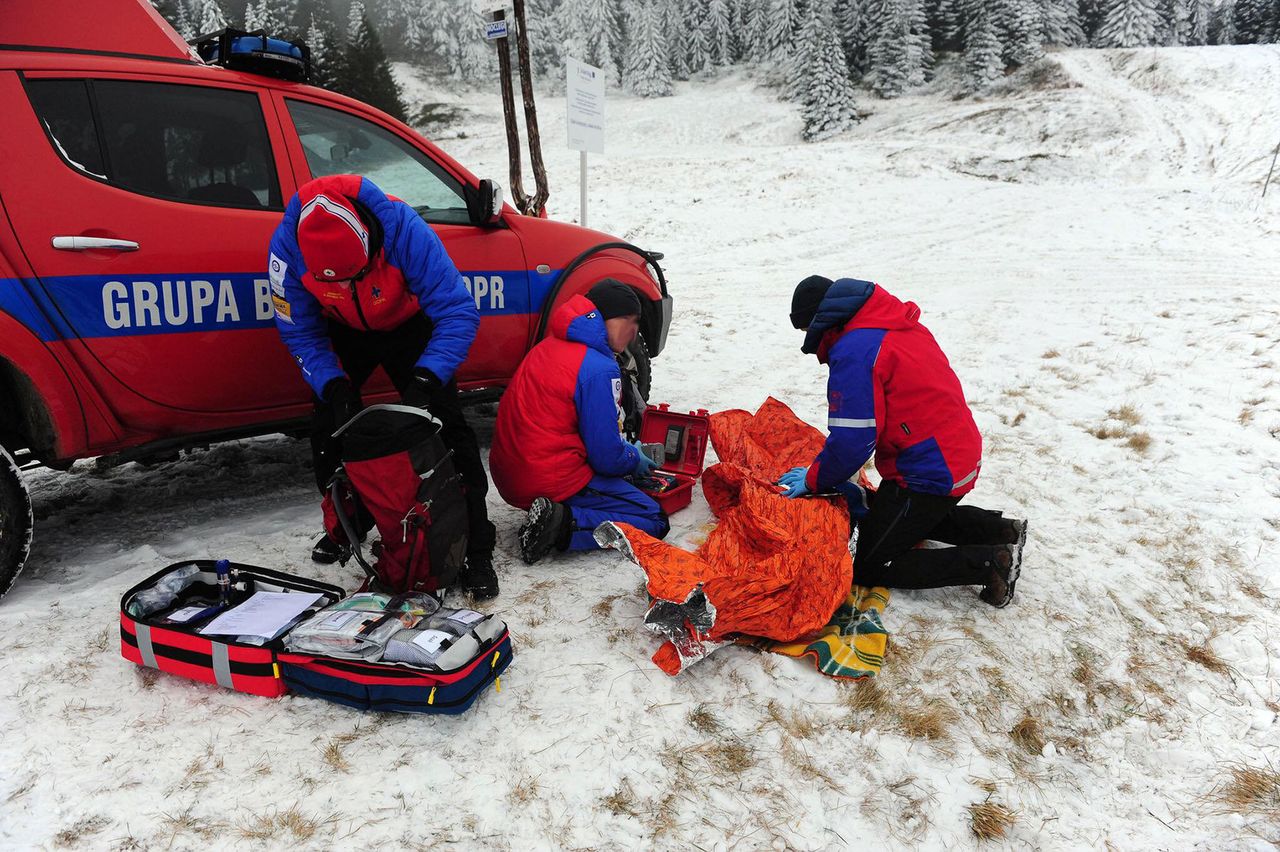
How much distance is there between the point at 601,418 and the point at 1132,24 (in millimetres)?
43413

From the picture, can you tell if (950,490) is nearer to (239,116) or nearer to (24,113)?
(239,116)

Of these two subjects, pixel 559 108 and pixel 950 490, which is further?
pixel 559 108

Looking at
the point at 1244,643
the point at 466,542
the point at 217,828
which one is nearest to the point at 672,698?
the point at 466,542

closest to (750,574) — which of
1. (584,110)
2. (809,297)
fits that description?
(809,297)

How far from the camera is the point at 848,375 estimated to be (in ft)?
9.34

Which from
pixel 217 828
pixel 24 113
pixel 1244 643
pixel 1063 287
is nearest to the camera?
pixel 217 828

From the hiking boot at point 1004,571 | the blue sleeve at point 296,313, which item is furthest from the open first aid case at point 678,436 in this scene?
the blue sleeve at point 296,313

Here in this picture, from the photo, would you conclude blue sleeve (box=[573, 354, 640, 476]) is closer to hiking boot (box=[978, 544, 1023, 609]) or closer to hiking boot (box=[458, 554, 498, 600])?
hiking boot (box=[458, 554, 498, 600])

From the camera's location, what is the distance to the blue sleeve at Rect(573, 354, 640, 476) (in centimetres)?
320

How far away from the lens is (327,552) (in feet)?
10.6

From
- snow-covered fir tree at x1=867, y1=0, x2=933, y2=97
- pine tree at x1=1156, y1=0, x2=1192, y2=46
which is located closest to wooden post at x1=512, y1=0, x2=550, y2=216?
snow-covered fir tree at x1=867, y1=0, x2=933, y2=97

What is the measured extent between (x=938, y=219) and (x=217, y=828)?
1487cm

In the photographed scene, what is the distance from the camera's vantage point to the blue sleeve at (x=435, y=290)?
2.92 metres

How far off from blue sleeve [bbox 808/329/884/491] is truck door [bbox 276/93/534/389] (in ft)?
6.31
